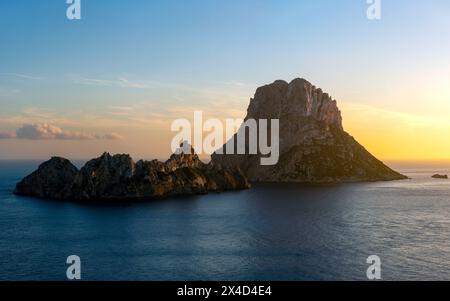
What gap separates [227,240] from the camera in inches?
4077

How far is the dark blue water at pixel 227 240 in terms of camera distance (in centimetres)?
7794

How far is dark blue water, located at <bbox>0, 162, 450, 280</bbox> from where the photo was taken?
7794 centimetres

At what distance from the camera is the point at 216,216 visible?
141m

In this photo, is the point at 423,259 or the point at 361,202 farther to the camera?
the point at 361,202

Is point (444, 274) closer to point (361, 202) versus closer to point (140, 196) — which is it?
point (361, 202)
